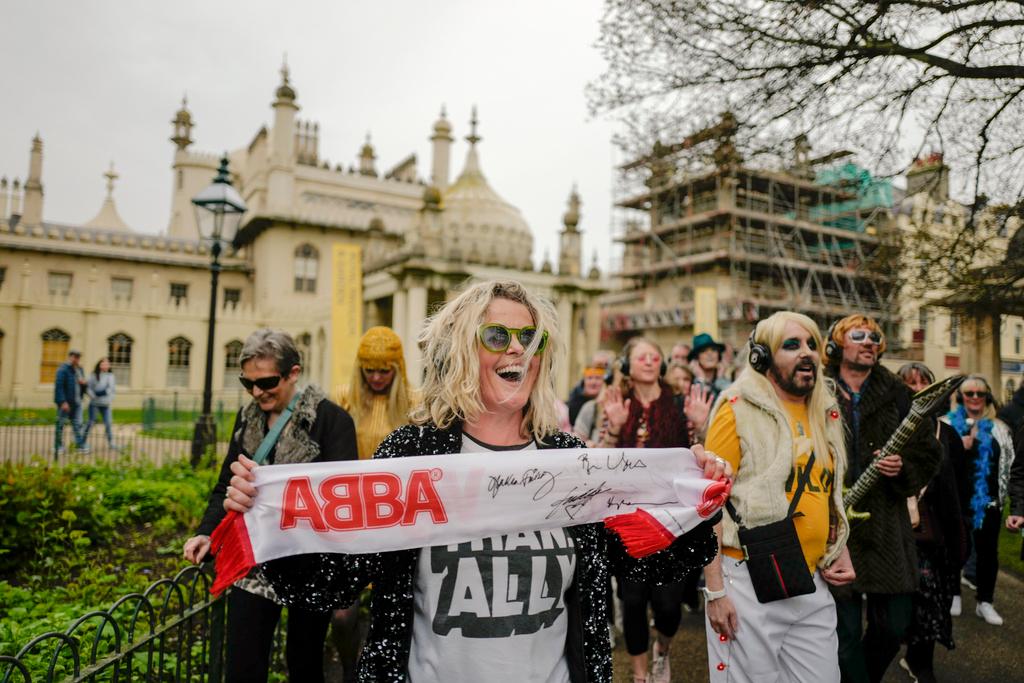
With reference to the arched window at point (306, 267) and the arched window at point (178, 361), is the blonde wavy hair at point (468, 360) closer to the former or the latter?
the arched window at point (178, 361)

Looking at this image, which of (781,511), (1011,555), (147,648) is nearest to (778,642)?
(781,511)

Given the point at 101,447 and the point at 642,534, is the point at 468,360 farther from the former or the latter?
the point at 101,447

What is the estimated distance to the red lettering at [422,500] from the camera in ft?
7.25

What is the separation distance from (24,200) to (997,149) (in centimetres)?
5907

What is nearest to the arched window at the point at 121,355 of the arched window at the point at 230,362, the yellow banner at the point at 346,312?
the arched window at the point at 230,362

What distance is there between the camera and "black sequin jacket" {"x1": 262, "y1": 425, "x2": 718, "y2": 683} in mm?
2100

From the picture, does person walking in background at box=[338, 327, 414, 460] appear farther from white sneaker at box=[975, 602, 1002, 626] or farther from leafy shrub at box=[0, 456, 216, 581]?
white sneaker at box=[975, 602, 1002, 626]

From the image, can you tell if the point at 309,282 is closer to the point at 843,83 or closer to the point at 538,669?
the point at 843,83

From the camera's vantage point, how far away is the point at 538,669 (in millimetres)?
2072

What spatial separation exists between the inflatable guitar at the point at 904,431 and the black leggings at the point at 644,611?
1329mm


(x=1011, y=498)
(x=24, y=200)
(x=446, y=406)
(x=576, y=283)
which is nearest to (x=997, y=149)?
(x=1011, y=498)

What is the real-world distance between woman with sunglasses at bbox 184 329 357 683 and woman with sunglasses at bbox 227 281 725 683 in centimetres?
140

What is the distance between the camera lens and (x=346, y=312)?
1464cm

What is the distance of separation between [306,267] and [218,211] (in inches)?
1256
